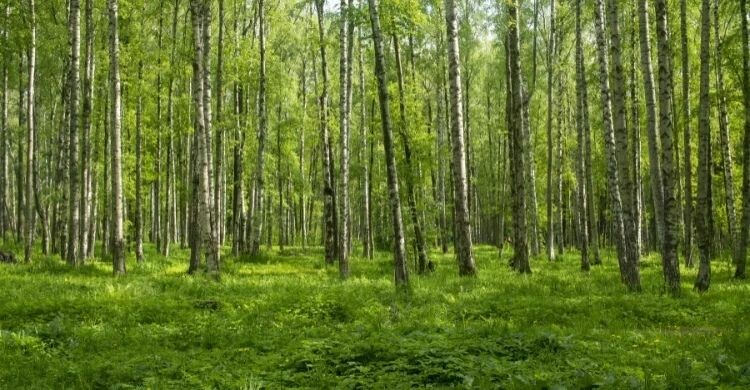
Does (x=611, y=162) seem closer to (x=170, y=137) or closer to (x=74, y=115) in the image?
(x=74, y=115)

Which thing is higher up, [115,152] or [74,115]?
[74,115]

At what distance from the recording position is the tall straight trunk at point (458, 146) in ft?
50.9

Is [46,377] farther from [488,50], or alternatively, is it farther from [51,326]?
[488,50]

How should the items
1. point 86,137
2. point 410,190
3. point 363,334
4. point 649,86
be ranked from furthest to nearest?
1. point 410,190
2. point 86,137
3. point 649,86
4. point 363,334

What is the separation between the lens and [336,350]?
25.5 ft

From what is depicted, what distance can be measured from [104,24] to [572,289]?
2026 cm

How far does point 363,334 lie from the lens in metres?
8.78

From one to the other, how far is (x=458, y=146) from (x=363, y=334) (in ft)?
26.7

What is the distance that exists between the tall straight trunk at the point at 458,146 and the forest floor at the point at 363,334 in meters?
1.56

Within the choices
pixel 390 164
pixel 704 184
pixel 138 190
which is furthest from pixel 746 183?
pixel 138 190

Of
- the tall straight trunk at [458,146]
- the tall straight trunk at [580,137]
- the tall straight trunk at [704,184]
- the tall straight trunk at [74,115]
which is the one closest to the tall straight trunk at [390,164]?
the tall straight trunk at [458,146]

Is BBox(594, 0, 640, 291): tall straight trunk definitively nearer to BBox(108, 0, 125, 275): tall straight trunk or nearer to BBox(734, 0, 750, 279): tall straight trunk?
BBox(734, 0, 750, 279): tall straight trunk

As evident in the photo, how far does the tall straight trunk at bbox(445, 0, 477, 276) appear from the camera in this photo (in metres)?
15.5

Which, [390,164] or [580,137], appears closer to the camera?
[390,164]
